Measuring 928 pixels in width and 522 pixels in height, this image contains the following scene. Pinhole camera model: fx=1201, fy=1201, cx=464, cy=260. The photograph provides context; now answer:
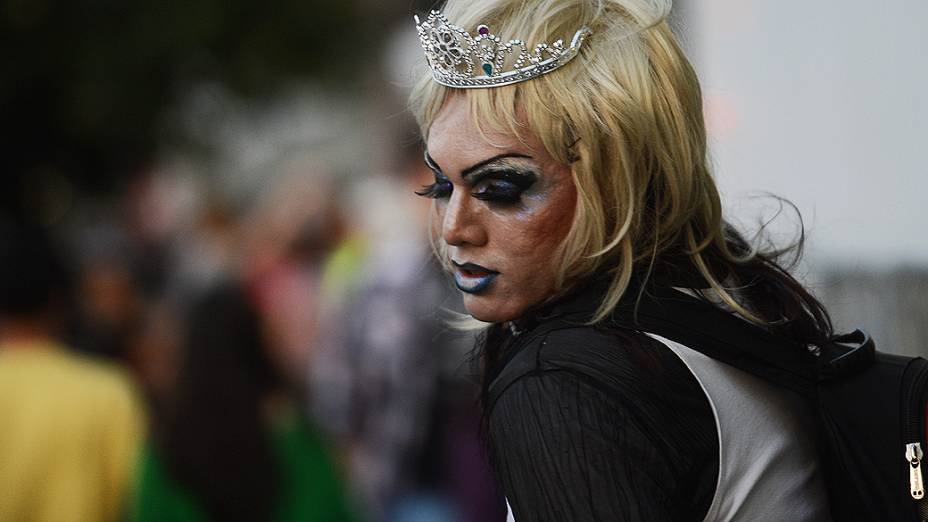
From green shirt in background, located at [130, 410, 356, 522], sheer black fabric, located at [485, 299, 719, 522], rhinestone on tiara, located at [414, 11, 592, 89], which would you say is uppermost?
rhinestone on tiara, located at [414, 11, 592, 89]

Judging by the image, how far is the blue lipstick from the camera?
5.98 ft

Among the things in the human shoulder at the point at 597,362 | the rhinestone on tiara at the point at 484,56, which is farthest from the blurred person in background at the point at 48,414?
the human shoulder at the point at 597,362

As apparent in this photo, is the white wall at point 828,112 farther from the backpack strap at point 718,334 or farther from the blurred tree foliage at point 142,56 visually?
the blurred tree foliage at point 142,56

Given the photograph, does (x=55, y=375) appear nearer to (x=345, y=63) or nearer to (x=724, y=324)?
(x=724, y=324)

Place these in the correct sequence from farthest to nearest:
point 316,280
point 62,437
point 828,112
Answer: point 316,280, point 62,437, point 828,112

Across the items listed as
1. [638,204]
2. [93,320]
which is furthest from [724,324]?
[93,320]

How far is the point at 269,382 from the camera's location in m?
5.16

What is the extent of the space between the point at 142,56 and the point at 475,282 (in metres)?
7.55

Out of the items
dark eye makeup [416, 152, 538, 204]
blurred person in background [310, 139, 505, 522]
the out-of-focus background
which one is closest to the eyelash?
dark eye makeup [416, 152, 538, 204]

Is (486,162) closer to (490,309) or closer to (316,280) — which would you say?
(490,309)

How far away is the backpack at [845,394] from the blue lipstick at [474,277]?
0.23m

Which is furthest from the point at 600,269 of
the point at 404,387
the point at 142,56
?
the point at 142,56

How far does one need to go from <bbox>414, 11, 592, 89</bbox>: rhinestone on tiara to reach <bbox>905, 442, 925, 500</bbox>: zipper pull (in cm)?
74

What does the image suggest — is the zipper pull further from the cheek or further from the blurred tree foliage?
the blurred tree foliage
